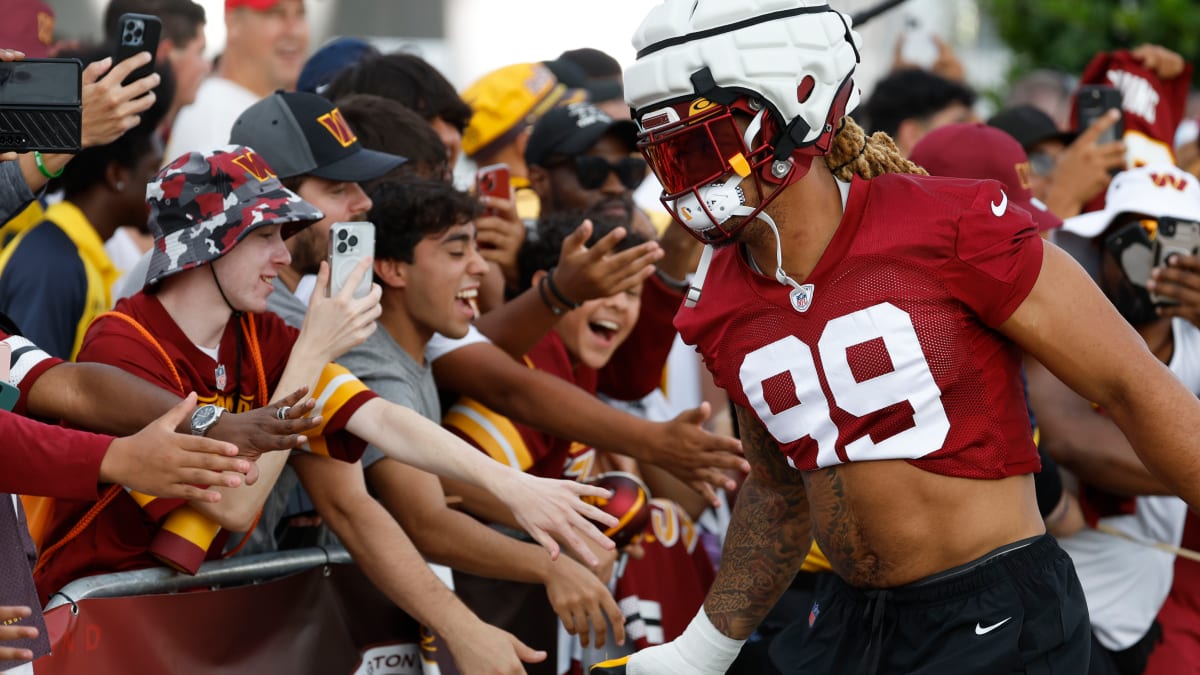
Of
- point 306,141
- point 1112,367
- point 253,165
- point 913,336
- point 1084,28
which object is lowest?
point 1084,28

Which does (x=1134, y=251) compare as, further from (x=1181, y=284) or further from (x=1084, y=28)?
(x=1084, y=28)

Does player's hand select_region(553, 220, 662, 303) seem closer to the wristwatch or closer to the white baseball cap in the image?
the wristwatch

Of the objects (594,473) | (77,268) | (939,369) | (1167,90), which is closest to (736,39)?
(939,369)

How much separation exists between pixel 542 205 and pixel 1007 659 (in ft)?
10.9

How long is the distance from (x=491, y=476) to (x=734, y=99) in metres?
1.09

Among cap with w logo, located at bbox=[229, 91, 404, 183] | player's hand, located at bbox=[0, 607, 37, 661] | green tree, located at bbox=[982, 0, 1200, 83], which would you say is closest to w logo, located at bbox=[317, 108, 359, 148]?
cap with w logo, located at bbox=[229, 91, 404, 183]

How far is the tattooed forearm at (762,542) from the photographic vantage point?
372 centimetres

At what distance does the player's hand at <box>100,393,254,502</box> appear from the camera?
2980 millimetres

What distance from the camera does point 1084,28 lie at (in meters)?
14.0

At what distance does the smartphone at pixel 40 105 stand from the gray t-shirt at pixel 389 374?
1.17m

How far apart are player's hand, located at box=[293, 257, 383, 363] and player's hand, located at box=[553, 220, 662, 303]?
899 mm

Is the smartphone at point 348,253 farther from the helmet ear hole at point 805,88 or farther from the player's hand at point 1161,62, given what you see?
the player's hand at point 1161,62

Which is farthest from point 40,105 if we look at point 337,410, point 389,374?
point 389,374

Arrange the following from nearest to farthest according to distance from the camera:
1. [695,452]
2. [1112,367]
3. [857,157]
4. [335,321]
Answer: [1112,367] < [857,157] < [335,321] < [695,452]
